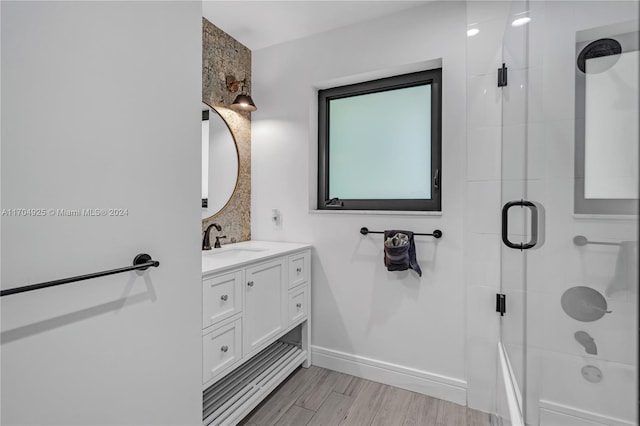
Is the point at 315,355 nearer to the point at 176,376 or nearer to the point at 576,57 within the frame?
the point at 176,376

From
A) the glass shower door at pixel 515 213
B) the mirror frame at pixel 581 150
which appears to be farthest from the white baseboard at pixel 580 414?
the mirror frame at pixel 581 150

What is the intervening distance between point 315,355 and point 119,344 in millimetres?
1573

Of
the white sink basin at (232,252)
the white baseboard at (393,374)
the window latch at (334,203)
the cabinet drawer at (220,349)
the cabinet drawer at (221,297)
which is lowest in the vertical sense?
the white baseboard at (393,374)

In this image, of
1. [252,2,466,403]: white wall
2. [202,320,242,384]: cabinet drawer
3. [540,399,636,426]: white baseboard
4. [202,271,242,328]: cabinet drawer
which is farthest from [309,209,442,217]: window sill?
[540,399,636,426]: white baseboard

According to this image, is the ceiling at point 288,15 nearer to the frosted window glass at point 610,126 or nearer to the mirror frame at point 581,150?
the mirror frame at point 581,150

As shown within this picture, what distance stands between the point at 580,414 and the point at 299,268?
4.96ft

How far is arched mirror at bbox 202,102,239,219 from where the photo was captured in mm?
2078

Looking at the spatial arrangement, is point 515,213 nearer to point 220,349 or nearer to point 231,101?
point 220,349

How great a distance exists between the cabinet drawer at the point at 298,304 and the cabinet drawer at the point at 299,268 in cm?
5

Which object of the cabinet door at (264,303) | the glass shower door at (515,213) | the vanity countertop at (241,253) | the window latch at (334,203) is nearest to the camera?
the glass shower door at (515,213)

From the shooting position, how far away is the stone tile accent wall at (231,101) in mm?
2070

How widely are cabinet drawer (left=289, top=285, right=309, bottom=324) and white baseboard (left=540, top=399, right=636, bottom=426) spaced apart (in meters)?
1.35

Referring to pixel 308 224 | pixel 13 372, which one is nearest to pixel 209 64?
pixel 308 224

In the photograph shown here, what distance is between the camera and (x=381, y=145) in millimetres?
2160
